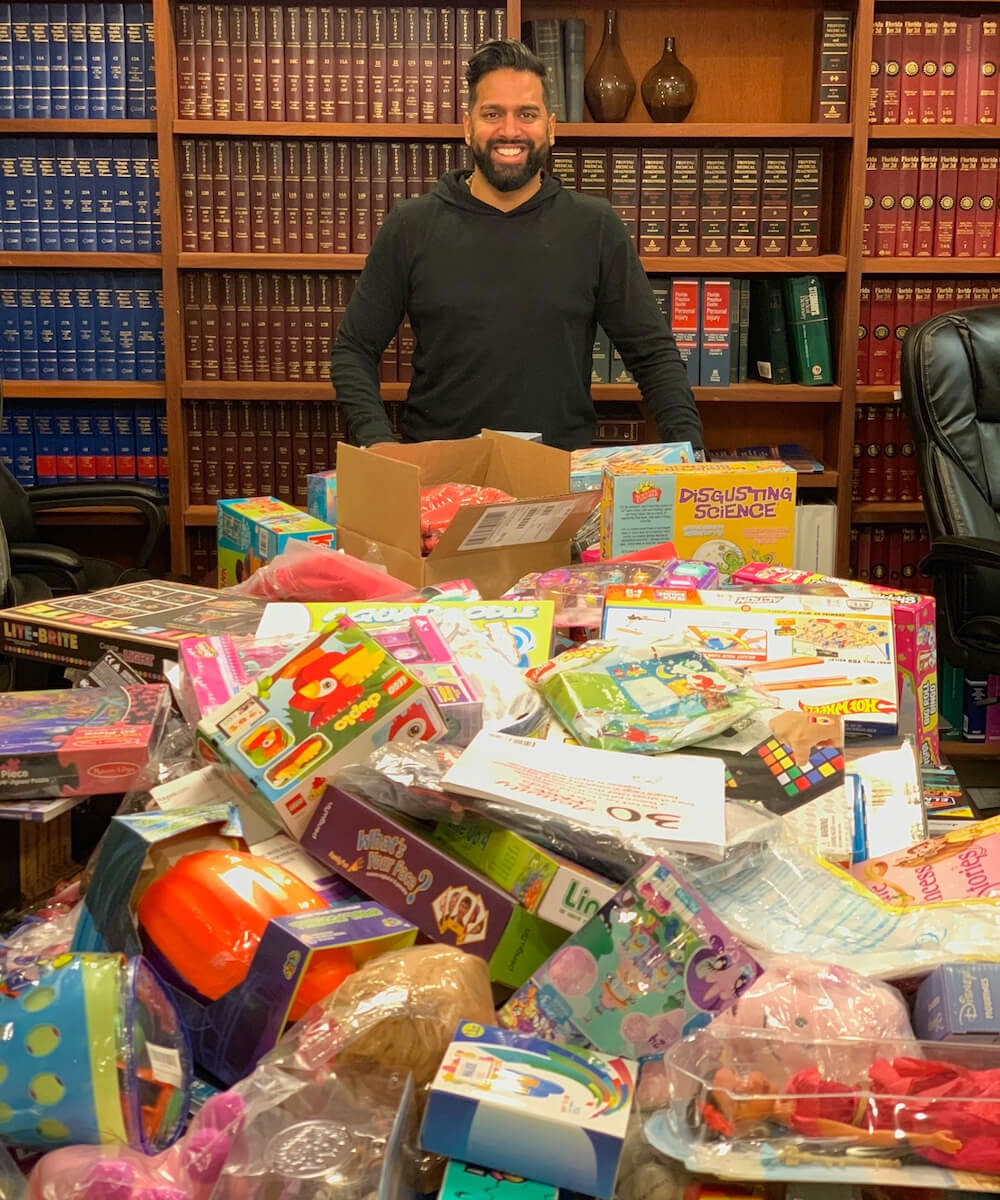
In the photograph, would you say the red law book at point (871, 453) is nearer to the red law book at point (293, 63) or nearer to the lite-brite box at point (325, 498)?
the red law book at point (293, 63)

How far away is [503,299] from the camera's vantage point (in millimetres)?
2693

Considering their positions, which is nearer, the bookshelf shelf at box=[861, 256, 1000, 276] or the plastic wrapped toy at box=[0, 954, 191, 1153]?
the plastic wrapped toy at box=[0, 954, 191, 1153]

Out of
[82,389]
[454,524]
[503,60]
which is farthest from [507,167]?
[82,389]

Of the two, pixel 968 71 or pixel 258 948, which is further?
pixel 968 71

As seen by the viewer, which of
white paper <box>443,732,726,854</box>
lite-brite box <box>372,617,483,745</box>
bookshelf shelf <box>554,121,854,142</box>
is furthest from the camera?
bookshelf shelf <box>554,121,854,142</box>

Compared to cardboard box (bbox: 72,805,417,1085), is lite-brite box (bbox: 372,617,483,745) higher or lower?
higher

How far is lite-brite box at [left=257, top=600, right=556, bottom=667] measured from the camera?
1412 millimetres

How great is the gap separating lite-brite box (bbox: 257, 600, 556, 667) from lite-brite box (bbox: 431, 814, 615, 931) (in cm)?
43

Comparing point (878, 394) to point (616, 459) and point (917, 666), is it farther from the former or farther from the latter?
point (917, 666)

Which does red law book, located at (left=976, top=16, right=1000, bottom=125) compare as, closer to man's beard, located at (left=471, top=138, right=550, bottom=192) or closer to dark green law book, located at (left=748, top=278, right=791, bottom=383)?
dark green law book, located at (left=748, top=278, right=791, bottom=383)

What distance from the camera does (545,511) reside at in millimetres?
1779

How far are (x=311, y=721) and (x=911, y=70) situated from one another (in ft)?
9.56

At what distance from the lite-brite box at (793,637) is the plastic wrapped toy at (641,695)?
7cm

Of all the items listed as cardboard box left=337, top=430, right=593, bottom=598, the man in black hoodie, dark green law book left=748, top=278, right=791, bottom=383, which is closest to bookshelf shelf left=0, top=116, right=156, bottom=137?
the man in black hoodie
